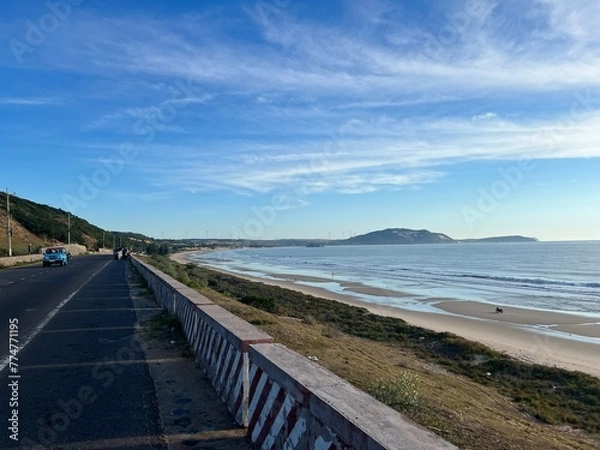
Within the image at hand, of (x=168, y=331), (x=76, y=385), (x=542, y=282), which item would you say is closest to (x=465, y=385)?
(x=168, y=331)

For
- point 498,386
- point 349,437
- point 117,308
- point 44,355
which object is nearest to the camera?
point 349,437

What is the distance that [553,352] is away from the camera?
57.1ft

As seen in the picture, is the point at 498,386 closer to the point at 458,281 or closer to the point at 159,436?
the point at 159,436

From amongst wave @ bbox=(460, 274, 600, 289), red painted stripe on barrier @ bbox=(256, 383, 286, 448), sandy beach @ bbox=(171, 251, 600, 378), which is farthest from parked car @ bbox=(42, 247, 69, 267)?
red painted stripe on barrier @ bbox=(256, 383, 286, 448)

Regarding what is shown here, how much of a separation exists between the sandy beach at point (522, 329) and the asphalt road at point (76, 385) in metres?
12.0

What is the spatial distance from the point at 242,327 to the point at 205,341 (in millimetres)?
→ 1533

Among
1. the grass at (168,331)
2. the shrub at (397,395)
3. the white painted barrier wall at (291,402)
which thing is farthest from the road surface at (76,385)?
the shrub at (397,395)

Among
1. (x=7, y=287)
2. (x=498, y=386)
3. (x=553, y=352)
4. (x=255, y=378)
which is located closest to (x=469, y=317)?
(x=553, y=352)

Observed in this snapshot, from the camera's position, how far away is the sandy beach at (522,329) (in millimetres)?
16547

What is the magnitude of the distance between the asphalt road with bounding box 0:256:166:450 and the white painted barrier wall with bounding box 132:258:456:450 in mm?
839

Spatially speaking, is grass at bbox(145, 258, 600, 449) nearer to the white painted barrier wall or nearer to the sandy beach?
the white painted barrier wall

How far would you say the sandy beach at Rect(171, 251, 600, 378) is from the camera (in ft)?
54.3

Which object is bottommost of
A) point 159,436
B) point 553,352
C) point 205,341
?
point 553,352

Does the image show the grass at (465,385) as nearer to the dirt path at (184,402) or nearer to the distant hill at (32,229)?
the dirt path at (184,402)
